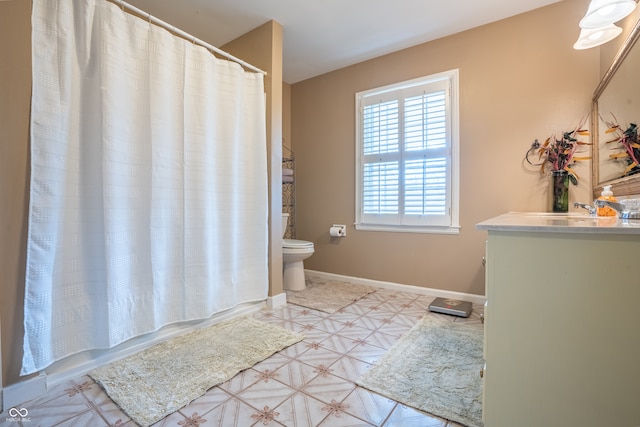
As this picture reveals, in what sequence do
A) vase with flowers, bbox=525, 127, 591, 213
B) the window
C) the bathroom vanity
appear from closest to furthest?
the bathroom vanity
vase with flowers, bbox=525, 127, 591, 213
the window

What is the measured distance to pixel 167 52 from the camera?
65.7 inches

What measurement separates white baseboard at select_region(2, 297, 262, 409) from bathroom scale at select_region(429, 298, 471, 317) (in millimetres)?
1644

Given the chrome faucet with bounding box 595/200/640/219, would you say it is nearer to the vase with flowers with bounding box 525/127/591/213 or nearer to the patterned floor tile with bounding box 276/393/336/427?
the vase with flowers with bounding box 525/127/591/213

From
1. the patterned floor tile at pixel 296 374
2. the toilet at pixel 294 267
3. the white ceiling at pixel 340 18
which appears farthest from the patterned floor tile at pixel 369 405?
the white ceiling at pixel 340 18

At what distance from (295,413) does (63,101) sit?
5.48 ft

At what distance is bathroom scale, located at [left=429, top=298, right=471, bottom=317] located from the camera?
213 centimetres

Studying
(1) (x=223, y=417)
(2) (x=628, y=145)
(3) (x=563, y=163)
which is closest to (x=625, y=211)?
(2) (x=628, y=145)

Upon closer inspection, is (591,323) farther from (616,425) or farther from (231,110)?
(231,110)

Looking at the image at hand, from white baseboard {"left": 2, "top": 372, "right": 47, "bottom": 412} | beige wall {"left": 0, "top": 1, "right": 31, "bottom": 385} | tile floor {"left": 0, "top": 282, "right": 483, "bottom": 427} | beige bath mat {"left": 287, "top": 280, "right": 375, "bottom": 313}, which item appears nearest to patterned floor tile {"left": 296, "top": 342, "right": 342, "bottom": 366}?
tile floor {"left": 0, "top": 282, "right": 483, "bottom": 427}

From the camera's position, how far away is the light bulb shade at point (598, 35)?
1498 millimetres

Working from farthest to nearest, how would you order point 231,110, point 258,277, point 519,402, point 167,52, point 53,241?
point 258,277
point 231,110
point 167,52
point 53,241
point 519,402

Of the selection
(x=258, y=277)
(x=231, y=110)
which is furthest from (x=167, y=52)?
(x=258, y=277)

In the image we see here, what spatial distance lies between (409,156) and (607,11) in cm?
145

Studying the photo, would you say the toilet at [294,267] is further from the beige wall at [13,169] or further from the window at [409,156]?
the beige wall at [13,169]
